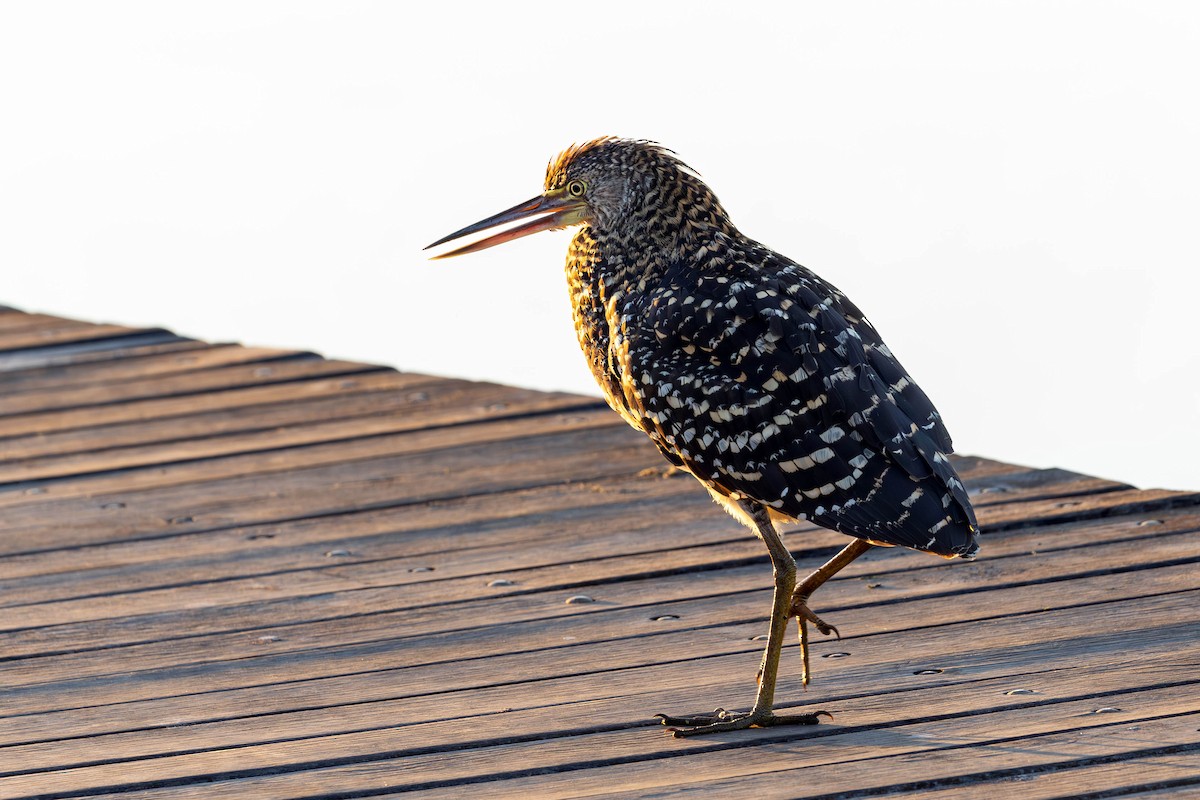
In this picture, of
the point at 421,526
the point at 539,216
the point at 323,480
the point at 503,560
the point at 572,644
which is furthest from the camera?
the point at 323,480

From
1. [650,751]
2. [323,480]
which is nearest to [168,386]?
[323,480]

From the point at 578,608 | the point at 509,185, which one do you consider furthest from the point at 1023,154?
the point at 578,608

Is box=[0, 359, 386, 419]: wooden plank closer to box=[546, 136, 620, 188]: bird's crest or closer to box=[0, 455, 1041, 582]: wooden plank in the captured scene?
box=[0, 455, 1041, 582]: wooden plank

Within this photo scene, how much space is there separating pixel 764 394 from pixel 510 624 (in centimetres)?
90

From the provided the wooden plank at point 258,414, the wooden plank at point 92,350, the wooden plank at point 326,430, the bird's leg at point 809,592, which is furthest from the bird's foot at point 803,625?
the wooden plank at point 92,350

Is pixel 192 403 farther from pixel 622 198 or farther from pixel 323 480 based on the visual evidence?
pixel 622 198

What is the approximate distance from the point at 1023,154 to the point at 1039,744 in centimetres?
1199

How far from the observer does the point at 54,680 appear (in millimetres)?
4047

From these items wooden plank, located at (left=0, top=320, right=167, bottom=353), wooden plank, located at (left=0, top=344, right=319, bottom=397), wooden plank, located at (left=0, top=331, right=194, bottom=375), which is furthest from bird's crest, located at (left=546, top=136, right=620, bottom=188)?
wooden plank, located at (left=0, top=320, right=167, bottom=353)

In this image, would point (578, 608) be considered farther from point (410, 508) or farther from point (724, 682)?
point (410, 508)

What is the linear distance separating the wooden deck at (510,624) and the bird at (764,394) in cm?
23

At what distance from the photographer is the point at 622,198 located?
447cm

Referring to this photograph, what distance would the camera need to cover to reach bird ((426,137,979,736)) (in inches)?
147

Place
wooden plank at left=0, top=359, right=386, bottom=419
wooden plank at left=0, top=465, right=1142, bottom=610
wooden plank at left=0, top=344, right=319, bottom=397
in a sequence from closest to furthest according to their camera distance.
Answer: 1. wooden plank at left=0, top=465, right=1142, bottom=610
2. wooden plank at left=0, top=359, right=386, bottom=419
3. wooden plank at left=0, top=344, right=319, bottom=397
